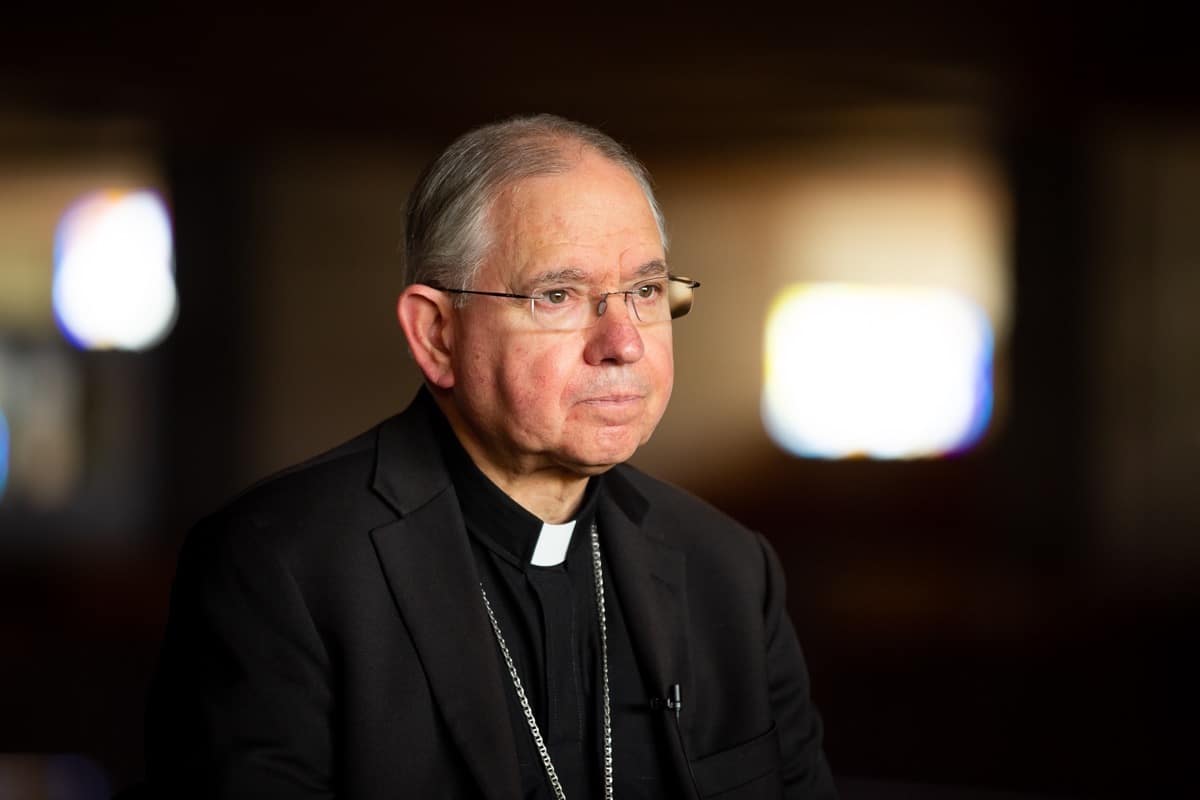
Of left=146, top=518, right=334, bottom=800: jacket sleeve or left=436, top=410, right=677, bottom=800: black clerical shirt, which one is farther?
left=436, top=410, right=677, bottom=800: black clerical shirt

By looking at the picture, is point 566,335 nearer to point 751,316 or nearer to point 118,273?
point 751,316

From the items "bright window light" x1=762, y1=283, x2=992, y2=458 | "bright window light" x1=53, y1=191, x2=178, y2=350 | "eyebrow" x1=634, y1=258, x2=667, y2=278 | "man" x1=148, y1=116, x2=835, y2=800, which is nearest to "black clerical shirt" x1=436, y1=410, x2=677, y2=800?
"man" x1=148, y1=116, x2=835, y2=800

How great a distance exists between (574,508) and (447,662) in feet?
1.33

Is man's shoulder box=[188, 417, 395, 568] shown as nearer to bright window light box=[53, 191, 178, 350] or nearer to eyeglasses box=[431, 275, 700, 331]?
eyeglasses box=[431, 275, 700, 331]

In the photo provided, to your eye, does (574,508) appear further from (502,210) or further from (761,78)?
(761,78)

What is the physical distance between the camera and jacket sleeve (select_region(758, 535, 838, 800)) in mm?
2203

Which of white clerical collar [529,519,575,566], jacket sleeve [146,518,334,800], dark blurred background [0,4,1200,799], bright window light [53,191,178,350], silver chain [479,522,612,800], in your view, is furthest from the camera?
bright window light [53,191,178,350]

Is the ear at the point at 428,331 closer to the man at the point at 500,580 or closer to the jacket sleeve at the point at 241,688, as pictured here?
the man at the point at 500,580

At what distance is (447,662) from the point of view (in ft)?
6.11

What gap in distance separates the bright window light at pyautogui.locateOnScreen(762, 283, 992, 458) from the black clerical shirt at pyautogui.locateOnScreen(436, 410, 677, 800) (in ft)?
15.8

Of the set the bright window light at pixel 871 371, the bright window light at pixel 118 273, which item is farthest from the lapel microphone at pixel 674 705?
the bright window light at pixel 118 273

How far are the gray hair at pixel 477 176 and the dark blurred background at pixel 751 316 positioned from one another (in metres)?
4.61

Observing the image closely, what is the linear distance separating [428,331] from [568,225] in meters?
0.30

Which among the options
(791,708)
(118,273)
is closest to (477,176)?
(791,708)
